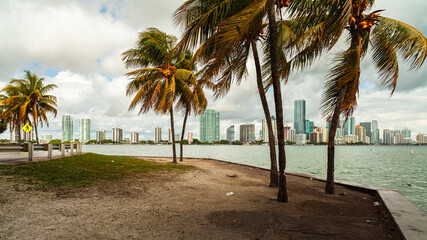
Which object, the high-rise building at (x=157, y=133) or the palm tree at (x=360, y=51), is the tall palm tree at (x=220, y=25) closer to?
the palm tree at (x=360, y=51)

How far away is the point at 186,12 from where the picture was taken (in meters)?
6.24

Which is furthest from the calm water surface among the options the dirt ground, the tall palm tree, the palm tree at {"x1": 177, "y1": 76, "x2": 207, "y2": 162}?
the palm tree at {"x1": 177, "y1": 76, "x2": 207, "y2": 162}

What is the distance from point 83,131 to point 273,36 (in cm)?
17104

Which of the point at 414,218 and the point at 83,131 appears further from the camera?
the point at 83,131

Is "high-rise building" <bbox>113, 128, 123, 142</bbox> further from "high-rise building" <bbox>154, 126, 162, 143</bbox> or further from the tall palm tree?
the tall palm tree

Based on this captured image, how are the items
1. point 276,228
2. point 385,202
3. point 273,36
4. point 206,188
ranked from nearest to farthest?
point 276,228
point 385,202
point 273,36
point 206,188

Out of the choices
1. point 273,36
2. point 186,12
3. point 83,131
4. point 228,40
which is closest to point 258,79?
point 273,36

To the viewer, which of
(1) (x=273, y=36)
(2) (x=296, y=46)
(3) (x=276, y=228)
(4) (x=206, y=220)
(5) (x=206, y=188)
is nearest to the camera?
(3) (x=276, y=228)

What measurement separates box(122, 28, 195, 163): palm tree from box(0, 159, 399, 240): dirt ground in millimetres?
8268

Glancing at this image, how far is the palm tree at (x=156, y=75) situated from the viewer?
50.0 ft

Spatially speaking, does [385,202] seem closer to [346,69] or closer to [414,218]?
[414,218]

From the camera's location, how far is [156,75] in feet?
54.0

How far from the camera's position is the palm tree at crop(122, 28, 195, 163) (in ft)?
50.0

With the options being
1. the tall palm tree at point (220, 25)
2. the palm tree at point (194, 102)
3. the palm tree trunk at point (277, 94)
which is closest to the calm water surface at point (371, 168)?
the palm tree trunk at point (277, 94)
